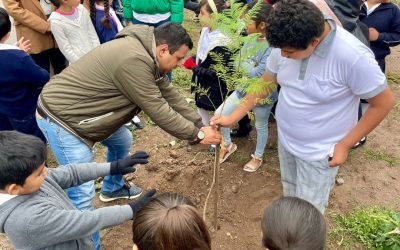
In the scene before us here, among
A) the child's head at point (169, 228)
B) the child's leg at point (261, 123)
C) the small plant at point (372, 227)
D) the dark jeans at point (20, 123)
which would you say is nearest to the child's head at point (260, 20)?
the child's leg at point (261, 123)

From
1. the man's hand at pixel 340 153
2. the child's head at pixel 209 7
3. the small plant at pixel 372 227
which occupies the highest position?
the child's head at pixel 209 7

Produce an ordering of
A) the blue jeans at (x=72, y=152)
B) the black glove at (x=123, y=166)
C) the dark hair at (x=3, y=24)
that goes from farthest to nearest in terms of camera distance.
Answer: the dark hair at (x=3, y=24), the blue jeans at (x=72, y=152), the black glove at (x=123, y=166)

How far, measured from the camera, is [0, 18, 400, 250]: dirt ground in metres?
3.45

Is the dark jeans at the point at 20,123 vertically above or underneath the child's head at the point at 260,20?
underneath

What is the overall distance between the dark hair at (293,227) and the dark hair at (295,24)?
2.87 feet

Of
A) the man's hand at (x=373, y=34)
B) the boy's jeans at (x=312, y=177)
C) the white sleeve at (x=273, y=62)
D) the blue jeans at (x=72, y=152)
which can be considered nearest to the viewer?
the white sleeve at (x=273, y=62)

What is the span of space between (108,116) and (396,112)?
4.18m

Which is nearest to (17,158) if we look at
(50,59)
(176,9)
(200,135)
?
(200,135)

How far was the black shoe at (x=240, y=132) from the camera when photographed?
4734mm

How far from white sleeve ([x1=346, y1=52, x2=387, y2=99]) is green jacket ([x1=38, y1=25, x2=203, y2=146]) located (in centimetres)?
123

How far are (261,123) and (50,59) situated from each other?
9.16 ft

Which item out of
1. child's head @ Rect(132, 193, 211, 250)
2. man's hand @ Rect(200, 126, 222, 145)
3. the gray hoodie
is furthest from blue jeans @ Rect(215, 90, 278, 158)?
child's head @ Rect(132, 193, 211, 250)

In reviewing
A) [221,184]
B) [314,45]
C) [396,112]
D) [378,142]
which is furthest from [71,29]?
[396,112]

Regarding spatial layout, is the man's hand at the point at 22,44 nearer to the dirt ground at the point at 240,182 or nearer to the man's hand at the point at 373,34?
the dirt ground at the point at 240,182
